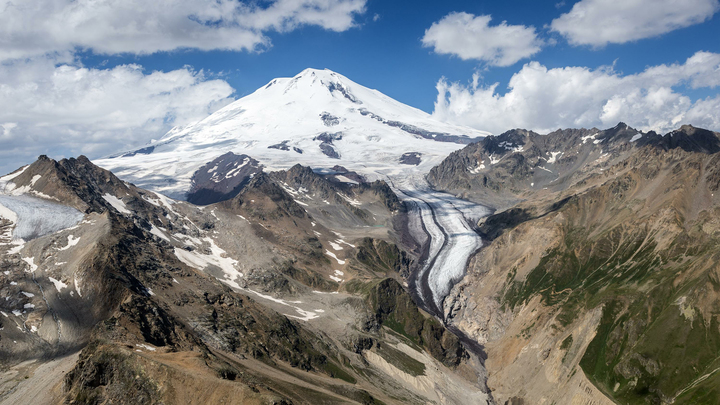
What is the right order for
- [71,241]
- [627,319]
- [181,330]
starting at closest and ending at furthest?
[181,330] → [627,319] → [71,241]

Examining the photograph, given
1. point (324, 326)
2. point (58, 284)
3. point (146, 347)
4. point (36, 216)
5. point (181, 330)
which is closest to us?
point (146, 347)

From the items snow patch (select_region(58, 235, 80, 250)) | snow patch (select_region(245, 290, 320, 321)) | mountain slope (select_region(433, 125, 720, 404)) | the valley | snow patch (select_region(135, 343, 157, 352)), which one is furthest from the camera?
snow patch (select_region(245, 290, 320, 321))

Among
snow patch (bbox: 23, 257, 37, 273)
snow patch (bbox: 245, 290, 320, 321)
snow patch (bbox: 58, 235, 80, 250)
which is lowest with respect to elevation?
snow patch (bbox: 245, 290, 320, 321)

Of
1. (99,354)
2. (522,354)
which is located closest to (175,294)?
(99,354)

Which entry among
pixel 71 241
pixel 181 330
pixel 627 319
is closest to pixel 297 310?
pixel 181 330

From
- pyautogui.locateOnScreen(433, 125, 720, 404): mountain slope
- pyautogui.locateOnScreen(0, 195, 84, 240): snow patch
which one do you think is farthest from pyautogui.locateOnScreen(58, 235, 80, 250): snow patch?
pyautogui.locateOnScreen(433, 125, 720, 404): mountain slope

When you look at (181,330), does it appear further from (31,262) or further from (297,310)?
(297,310)

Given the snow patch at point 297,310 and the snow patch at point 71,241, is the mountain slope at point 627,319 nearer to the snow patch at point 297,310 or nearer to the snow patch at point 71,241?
the snow patch at point 297,310

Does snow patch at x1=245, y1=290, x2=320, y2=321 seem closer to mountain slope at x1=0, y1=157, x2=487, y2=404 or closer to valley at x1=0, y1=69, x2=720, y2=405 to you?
mountain slope at x1=0, y1=157, x2=487, y2=404

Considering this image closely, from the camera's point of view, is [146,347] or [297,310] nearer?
[146,347]

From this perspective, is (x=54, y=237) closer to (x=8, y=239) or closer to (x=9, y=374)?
(x=8, y=239)

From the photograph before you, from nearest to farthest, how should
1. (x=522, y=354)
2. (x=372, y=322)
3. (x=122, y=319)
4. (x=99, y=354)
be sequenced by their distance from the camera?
(x=99, y=354)
(x=122, y=319)
(x=522, y=354)
(x=372, y=322)
